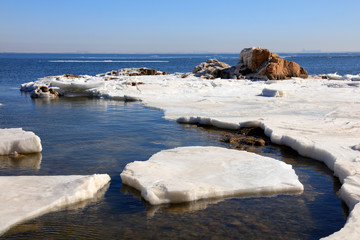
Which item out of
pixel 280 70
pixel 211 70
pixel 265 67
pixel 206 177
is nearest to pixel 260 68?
pixel 265 67

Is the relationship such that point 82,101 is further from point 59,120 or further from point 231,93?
point 231,93

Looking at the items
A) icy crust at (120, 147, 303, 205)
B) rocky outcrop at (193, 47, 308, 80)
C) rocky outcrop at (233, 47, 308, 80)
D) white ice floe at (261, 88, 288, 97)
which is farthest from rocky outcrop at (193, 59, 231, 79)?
icy crust at (120, 147, 303, 205)

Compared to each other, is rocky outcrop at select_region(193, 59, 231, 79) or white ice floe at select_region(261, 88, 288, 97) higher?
rocky outcrop at select_region(193, 59, 231, 79)

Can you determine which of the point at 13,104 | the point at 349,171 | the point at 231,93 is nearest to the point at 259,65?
the point at 231,93

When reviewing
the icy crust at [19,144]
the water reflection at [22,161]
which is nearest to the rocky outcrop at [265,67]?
the icy crust at [19,144]

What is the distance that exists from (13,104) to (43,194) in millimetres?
12125

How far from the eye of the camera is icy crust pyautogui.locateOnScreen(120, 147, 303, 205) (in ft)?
19.0

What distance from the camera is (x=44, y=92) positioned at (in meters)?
19.5

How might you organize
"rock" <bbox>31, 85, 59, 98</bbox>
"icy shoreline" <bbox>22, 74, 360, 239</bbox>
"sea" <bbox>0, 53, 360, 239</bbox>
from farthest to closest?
"rock" <bbox>31, 85, 59, 98</bbox>, "icy shoreline" <bbox>22, 74, 360, 239</bbox>, "sea" <bbox>0, 53, 360, 239</bbox>

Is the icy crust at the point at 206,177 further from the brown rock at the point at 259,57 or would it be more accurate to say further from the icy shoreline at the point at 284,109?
the brown rock at the point at 259,57

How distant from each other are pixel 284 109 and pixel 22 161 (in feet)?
28.5

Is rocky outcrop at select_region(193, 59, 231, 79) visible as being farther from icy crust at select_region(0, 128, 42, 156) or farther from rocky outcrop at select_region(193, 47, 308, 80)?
icy crust at select_region(0, 128, 42, 156)

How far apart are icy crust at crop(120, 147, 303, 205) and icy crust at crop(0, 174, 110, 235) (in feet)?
2.41

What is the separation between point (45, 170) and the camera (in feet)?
24.0
